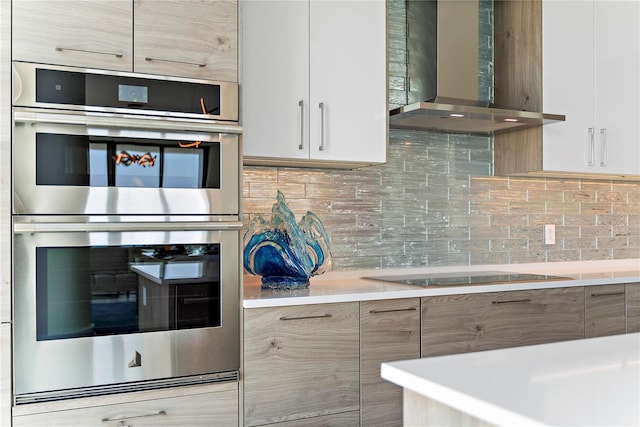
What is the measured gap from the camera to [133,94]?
2084 millimetres

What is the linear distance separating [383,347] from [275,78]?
46.3 inches

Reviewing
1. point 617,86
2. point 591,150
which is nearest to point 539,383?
point 591,150

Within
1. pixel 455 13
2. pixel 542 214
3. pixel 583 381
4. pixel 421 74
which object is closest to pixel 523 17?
pixel 455 13

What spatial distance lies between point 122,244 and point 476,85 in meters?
2.01

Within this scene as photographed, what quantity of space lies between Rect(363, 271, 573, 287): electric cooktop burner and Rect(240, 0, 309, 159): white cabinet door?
755mm

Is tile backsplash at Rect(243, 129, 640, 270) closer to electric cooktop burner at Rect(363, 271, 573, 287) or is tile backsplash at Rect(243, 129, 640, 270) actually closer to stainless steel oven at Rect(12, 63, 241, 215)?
electric cooktop burner at Rect(363, 271, 573, 287)

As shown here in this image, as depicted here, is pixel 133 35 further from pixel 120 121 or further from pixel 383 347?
pixel 383 347

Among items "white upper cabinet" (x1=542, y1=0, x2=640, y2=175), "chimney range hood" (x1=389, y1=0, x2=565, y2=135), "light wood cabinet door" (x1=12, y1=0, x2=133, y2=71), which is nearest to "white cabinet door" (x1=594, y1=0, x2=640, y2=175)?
"white upper cabinet" (x1=542, y1=0, x2=640, y2=175)

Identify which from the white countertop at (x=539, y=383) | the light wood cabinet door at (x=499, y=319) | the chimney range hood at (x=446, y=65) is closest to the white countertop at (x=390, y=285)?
the light wood cabinet door at (x=499, y=319)

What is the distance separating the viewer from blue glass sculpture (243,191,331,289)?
8.21 ft

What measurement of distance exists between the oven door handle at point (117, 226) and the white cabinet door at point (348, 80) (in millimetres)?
638

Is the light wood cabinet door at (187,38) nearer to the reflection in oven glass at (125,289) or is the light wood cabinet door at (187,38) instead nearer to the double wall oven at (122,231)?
the double wall oven at (122,231)

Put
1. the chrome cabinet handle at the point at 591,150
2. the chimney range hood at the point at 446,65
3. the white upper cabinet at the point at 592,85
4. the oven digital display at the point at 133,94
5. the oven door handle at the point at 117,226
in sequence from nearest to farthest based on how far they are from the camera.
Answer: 1. the oven door handle at the point at 117,226
2. the oven digital display at the point at 133,94
3. the chimney range hood at the point at 446,65
4. the white upper cabinet at the point at 592,85
5. the chrome cabinet handle at the point at 591,150

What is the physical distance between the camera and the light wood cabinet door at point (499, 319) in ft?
8.52
